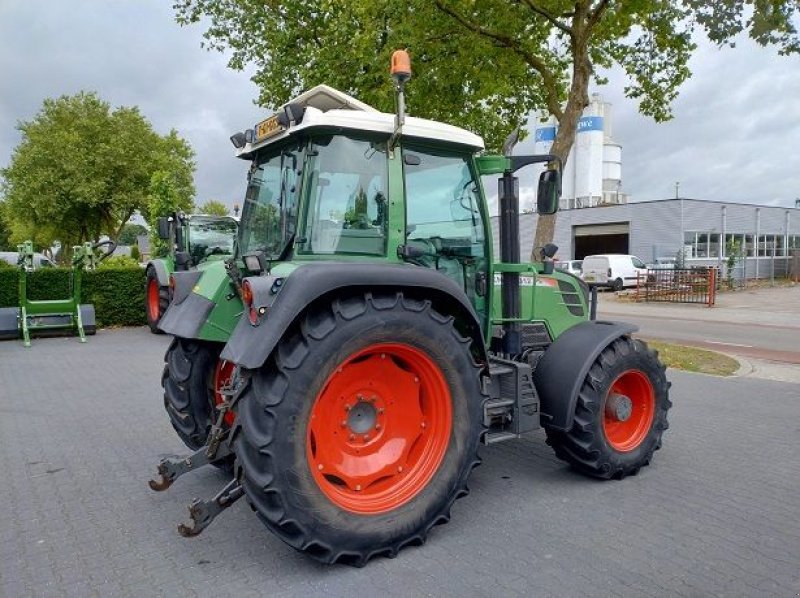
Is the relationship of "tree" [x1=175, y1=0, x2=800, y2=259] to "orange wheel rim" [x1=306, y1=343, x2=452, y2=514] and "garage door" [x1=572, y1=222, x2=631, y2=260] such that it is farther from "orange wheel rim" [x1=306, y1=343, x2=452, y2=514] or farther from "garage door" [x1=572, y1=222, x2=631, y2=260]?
"garage door" [x1=572, y1=222, x2=631, y2=260]

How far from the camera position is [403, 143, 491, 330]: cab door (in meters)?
3.89

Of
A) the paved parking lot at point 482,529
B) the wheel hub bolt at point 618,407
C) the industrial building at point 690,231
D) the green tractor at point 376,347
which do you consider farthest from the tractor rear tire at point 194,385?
the industrial building at point 690,231

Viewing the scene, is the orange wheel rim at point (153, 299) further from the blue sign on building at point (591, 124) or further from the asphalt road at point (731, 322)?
the blue sign on building at point (591, 124)

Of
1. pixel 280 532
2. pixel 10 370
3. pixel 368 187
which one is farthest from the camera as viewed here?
pixel 10 370

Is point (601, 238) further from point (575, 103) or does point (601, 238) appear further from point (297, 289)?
point (297, 289)

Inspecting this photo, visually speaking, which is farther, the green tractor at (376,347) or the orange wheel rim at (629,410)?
the orange wheel rim at (629,410)

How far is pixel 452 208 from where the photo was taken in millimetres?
4090

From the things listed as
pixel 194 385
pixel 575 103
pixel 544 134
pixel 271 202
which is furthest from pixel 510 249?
pixel 544 134

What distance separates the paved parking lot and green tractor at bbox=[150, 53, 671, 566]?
24 cm

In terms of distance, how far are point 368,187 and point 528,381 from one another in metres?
1.72

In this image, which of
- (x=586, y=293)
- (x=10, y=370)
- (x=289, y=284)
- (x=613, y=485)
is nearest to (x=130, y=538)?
(x=289, y=284)

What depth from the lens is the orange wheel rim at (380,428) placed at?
330 cm

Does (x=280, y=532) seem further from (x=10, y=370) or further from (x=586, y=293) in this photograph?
(x=10, y=370)

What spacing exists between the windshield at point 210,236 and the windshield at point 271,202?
8.56 meters
